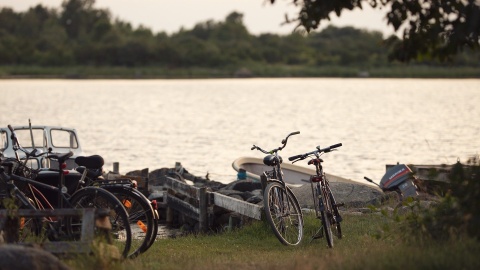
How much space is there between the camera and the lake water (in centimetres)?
4258

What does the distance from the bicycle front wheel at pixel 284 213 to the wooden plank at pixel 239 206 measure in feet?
4.51

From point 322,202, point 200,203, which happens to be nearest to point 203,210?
point 200,203

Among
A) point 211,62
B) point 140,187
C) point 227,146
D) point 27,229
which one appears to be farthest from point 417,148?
point 211,62

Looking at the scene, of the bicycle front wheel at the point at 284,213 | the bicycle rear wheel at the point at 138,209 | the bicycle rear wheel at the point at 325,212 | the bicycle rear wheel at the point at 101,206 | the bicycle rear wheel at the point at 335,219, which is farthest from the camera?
the bicycle rear wheel at the point at 335,219

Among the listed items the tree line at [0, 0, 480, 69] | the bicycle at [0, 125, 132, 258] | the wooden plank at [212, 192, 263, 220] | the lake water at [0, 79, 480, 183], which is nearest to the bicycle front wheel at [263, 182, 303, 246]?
the wooden plank at [212, 192, 263, 220]

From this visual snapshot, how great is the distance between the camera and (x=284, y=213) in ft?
42.9

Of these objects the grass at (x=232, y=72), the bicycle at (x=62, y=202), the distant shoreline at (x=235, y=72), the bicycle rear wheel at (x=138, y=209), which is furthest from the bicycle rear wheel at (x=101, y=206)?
the grass at (x=232, y=72)

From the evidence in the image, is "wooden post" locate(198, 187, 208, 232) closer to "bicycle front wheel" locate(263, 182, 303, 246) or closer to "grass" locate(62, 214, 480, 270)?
"grass" locate(62, 214, 480, 270)

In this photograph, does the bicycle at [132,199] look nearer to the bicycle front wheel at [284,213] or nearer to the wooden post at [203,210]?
the bicycle front wheel at [284,213]

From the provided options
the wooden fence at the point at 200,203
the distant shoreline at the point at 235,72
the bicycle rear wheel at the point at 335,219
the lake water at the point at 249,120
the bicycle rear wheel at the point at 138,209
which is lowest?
the distant shoreline at the point at 235,72

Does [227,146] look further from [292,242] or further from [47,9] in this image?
[47,9]

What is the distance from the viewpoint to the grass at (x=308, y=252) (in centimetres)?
907

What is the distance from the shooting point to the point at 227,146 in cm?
4838

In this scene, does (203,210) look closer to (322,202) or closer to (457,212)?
(322,202)
